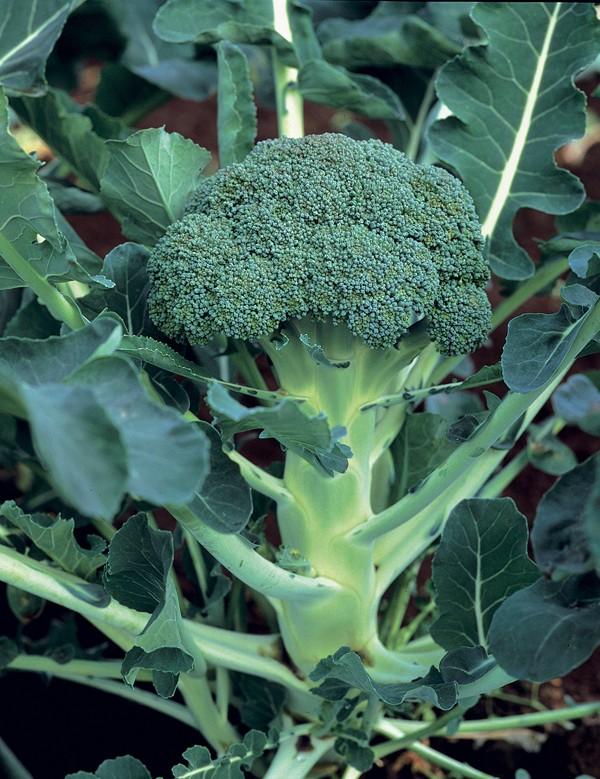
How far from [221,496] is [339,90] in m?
0.58

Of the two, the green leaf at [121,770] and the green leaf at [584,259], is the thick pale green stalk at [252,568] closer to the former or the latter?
the green leaf at [121,770]

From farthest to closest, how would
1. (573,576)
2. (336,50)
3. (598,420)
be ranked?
(336,50) → (598,420) → (573,576)

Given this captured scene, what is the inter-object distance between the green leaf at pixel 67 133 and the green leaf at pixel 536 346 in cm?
52

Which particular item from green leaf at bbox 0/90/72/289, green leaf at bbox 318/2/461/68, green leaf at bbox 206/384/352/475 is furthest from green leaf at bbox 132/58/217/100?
green leaf at bbox 206/384/352/475

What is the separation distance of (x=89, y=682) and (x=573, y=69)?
35.2 inches

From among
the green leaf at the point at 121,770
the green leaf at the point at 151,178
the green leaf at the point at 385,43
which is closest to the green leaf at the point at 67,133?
the green leaf at the point at 151,178

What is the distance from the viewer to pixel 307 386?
942mm

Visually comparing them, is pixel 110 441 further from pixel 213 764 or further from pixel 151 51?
pixel 151 51

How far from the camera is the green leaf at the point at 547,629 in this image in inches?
31.7

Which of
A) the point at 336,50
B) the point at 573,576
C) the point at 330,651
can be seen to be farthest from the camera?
the point at 336,50

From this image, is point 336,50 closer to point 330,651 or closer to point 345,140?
point 345,140

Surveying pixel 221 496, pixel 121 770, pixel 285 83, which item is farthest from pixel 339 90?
pixel 121 770

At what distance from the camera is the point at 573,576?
2.79 ft

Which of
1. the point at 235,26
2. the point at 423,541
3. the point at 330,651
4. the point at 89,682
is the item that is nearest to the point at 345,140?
the point at 235,26
